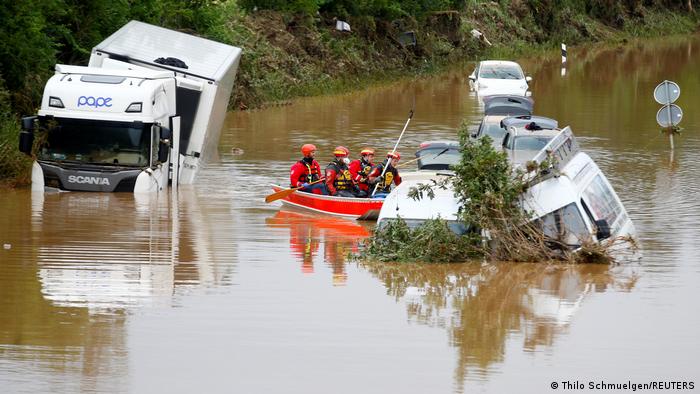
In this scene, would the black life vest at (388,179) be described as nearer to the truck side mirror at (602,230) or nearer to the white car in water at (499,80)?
the truck side mirror at (602,230)

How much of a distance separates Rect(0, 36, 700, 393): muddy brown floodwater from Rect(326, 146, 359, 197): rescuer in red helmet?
69 centimetres

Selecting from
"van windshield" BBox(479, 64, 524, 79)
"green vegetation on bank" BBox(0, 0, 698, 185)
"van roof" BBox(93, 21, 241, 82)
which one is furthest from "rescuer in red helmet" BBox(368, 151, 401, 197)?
"van windshield" BBox(479, 64, 524, 79)

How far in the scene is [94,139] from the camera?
1032 inches

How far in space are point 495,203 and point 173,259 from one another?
15.9 ft

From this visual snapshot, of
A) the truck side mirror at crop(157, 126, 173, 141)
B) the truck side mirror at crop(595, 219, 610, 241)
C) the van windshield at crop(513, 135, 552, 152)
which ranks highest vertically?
the van windshield at crop(513, 135, 552, 152)

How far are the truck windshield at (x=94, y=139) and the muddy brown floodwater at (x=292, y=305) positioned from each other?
0.82 metres

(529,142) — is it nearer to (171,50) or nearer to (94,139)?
(171,50)

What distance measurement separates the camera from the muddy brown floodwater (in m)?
14.3

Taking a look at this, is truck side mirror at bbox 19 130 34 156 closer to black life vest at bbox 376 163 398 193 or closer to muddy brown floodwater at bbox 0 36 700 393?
muddy brown floodwater at bbox 0 36 700 393

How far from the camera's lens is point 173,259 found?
21.0 metres

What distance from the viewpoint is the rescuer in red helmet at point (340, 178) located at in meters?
25.9

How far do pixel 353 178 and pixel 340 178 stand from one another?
346 millimetres

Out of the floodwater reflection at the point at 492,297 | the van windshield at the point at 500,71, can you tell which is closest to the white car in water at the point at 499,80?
the van windshield at the point at 500,71

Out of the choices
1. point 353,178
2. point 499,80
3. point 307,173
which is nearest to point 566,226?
point 353,178
